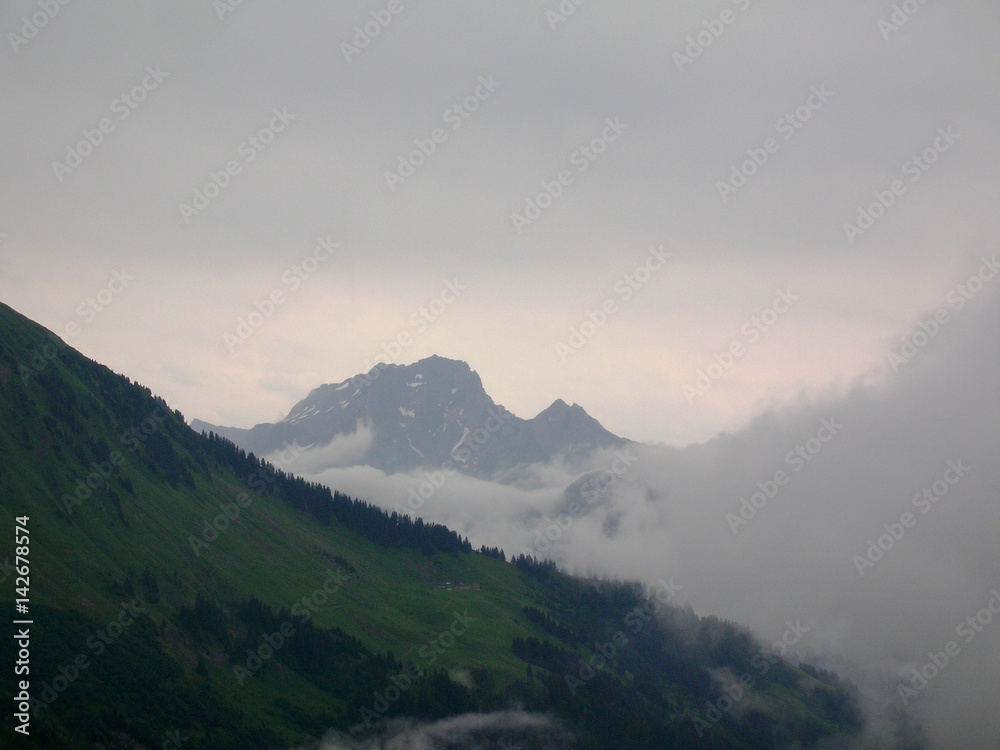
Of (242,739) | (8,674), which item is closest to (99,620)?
(8,674)

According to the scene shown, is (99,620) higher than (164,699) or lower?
higher

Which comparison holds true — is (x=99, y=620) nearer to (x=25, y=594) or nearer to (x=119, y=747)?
(x=25, y=594)

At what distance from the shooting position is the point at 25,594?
184000mm

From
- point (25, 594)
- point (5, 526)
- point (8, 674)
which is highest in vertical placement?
point (5, 526)

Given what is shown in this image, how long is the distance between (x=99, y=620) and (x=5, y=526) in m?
35.5

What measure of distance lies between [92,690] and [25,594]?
1180 inches

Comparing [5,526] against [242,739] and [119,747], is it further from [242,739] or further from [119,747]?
[242,739]

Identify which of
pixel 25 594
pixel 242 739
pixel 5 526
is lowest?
pixel 242 739

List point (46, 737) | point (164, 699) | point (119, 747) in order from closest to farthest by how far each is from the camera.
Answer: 1. point (46, 737)
2. point (119, 747)
3. point (164, 699)

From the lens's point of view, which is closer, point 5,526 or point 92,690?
point 92,690

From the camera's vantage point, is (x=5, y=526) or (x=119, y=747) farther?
(x=5, y=526)

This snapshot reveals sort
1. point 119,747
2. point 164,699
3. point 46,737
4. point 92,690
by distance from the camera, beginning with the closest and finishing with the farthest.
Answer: point 46,737 < point 119,747 < point 92,690 < point 164,699

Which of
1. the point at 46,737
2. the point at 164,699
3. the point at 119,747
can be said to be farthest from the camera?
the point at 164,699

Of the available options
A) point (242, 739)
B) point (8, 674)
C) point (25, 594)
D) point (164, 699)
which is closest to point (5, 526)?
point (25, 594)
